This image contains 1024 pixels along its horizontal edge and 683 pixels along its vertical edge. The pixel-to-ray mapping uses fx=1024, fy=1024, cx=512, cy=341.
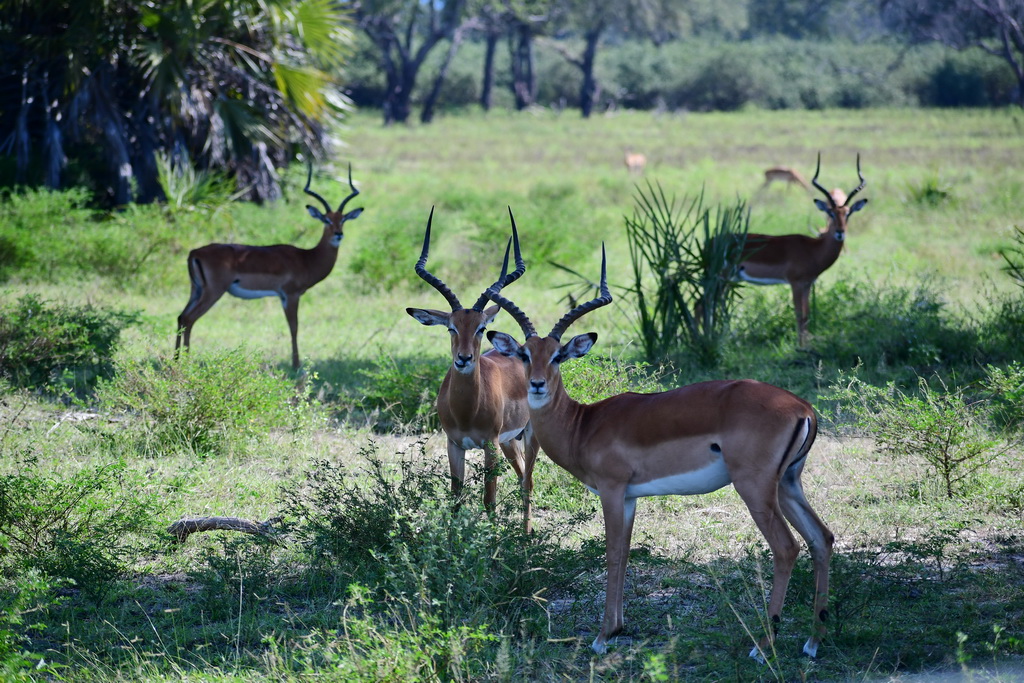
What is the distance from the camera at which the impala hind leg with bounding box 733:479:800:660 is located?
3.80 meters

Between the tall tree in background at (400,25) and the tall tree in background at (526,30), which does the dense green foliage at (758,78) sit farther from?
the tall tree in background at (400,25)

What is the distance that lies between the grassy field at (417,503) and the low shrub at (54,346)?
1.21ft

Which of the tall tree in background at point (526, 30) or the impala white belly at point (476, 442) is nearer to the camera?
the impala white belly at point (476, 442)

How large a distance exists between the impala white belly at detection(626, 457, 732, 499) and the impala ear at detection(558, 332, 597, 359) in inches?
24.1

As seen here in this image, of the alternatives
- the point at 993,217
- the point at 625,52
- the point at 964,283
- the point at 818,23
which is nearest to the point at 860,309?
the point at 964,283

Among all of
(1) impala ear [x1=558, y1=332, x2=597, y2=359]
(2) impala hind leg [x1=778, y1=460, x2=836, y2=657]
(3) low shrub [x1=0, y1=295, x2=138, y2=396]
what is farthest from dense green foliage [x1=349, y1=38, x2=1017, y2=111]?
(2) impala hind leg [x1=778, y1=460, x2=836, y2=657]

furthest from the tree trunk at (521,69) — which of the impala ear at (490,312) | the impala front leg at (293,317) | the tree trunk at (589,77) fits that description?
the impala ear at (490,312)

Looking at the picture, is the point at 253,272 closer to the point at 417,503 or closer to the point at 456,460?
the point at 456,460

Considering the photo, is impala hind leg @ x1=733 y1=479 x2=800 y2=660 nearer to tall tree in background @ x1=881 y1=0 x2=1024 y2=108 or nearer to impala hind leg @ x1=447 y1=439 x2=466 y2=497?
impala hind leg @ x1=447 y1=439 x2=466 y2=497

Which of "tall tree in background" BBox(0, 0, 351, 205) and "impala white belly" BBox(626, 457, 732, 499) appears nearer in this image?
"impala white belly" BBox(626, 457, 732, 499)

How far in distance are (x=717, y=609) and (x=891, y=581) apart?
76 centimetres

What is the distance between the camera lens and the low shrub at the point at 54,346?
761 centimetres

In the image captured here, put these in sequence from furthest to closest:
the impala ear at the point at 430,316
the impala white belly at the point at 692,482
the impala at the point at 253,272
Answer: the impala at the point at 253,272
the impala ear at the point at 430,316
the impala white belly at the point at 692,482

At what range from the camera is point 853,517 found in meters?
5.31
